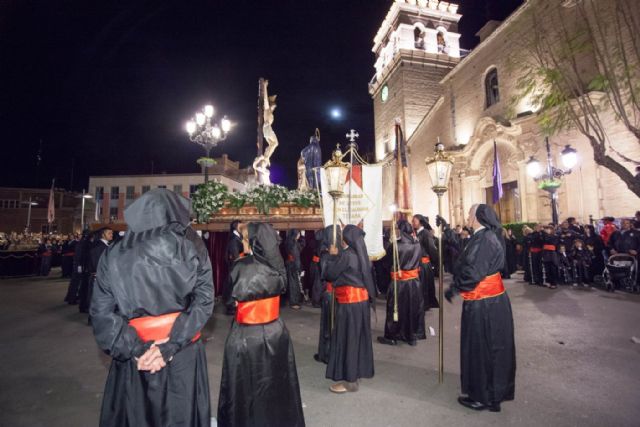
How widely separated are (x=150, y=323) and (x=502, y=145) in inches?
831

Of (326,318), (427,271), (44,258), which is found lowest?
(326,318)

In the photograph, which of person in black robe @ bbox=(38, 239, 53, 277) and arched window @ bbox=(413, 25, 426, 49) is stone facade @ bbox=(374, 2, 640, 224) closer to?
arched window @ bbox=(413, 25, 426, 49)

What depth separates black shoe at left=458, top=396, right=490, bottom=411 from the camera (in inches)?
141

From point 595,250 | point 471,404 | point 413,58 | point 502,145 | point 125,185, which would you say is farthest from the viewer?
point 125,185

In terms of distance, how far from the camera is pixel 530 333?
621cm

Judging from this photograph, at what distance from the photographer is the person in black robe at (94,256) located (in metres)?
7.83

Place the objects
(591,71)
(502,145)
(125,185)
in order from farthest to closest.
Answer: (125,185) < (502,145) < (591,71)

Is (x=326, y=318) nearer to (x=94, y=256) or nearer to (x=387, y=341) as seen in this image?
(x=387, y=341)

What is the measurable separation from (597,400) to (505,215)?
17.9 metres

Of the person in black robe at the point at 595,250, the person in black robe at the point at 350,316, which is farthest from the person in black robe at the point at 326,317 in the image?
the person in black robe at the point at 595,250

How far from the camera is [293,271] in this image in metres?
9.10

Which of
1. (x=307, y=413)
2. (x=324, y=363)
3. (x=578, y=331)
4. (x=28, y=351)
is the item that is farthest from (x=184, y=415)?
(x=578, y=331)

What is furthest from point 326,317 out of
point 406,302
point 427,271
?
point 427,271

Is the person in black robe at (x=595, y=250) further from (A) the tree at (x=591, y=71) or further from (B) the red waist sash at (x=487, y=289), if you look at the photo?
(B) the red waist sash at (x=487, y=289)
